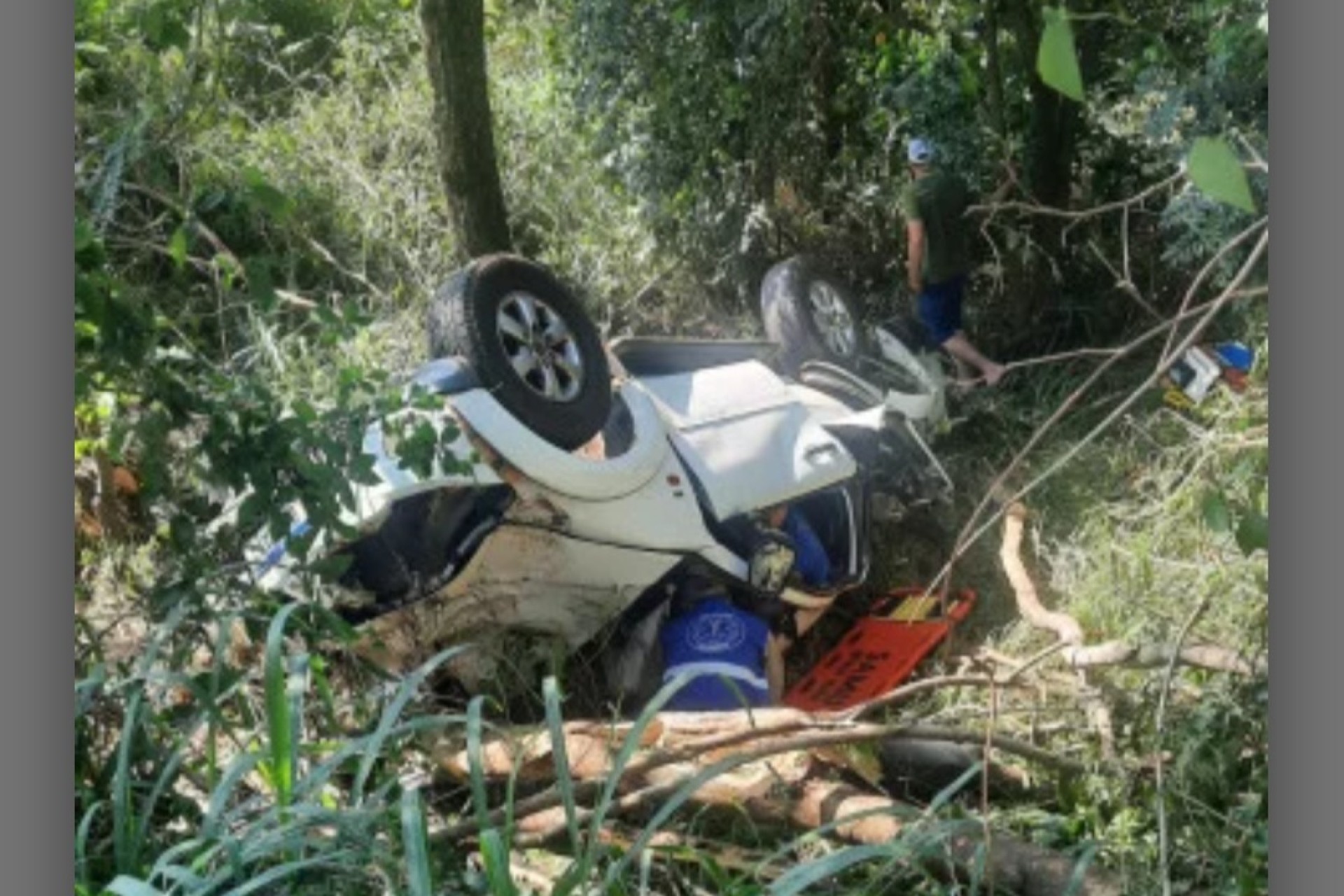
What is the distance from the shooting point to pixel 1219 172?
2658 millimetres

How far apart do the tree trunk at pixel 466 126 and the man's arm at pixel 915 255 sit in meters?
0.62

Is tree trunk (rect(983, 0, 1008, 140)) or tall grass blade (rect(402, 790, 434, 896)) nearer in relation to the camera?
tall grass blade (rect(402, 790, 434, 896))

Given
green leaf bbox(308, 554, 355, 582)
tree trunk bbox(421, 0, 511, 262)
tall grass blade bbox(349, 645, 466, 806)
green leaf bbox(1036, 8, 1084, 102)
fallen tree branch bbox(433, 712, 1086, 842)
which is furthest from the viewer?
tree trunk bbox(421, 0, 511, 262)

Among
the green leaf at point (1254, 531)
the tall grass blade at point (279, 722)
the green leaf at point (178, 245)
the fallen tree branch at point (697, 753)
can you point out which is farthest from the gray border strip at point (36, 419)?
the green leaf at point (1254, 531)

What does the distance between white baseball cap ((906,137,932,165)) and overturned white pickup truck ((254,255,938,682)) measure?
348 mm

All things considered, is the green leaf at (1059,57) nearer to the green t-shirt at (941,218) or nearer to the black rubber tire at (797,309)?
the green t-shirt at (941,218)

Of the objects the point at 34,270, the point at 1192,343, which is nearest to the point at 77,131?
the point at 34,270

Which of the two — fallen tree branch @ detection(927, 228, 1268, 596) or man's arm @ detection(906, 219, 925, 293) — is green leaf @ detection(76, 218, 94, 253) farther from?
fallen tree branch @ detection(927, 228, 1268, 596)

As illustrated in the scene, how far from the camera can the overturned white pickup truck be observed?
3.68m

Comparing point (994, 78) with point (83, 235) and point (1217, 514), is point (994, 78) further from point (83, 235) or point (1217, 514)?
point (83, 235)

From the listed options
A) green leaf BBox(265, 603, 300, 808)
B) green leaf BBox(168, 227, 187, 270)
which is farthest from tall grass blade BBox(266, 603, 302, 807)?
green leaf BBox(168, 227, 187, 270)

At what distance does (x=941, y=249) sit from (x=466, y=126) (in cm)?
76

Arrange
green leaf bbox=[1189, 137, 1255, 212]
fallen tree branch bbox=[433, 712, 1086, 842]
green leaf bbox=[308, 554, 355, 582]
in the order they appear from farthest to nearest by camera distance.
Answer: green leaf bbox=[308, 554, 355, 582], fallen tree branch bbox=[433, 712, 1086, 842], green leaf bbox=[1189, 137, 1255, 212]

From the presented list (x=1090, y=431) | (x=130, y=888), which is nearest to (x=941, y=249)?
(x=1090, y=431)
